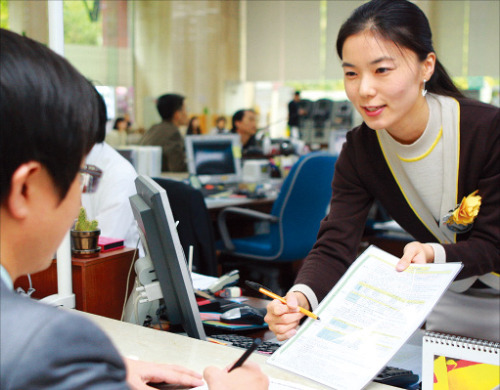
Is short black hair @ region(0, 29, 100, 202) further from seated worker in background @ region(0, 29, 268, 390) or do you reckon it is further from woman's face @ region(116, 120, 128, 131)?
woman's face @ region(116, 120, 128, 131)

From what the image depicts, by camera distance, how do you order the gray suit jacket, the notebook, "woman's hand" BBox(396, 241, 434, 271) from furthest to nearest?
"woman's hand" BBox(396, 241, 434, 271) < the notebook < the gray suit jacket

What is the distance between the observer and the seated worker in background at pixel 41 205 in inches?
21.2

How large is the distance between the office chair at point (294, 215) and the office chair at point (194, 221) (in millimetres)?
900

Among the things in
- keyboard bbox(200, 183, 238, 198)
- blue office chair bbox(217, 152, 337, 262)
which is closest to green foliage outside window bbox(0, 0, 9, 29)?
keyboard bbox(200, 183, 238, 198)

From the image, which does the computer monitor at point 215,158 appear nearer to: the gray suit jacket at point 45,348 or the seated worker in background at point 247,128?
the seated worker in background at point 247,128

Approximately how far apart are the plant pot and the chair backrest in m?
2.09

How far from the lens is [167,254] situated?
133cm

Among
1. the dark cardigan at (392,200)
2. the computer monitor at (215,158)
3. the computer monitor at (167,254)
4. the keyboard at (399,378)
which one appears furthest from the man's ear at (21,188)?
the computer monitor at (215,158)

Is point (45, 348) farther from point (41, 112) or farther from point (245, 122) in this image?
point (245, 122)

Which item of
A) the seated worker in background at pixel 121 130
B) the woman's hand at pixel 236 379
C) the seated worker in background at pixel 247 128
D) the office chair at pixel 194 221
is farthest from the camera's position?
the seated worker in background at pixel 121 130

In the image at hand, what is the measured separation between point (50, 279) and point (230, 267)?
8.19 ft

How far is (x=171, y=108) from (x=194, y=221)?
292 centimetres

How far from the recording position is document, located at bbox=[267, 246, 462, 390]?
1.08 meters

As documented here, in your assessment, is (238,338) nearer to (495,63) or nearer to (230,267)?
(230,267)
